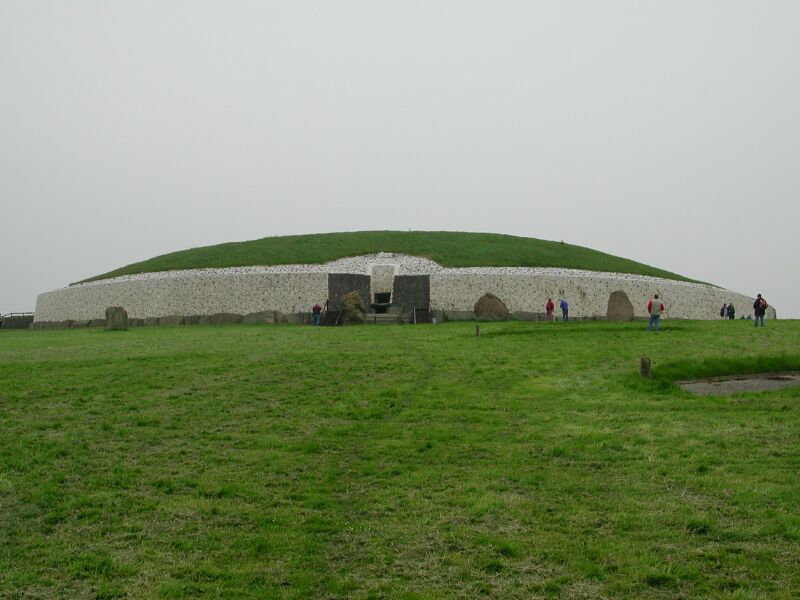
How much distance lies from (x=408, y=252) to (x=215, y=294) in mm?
11661

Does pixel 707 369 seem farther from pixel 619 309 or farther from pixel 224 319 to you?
pixel 224 319

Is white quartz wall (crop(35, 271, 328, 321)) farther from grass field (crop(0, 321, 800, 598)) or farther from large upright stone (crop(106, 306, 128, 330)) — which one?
grass field (crop(0, 321, 800, 598))

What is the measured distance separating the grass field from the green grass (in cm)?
2551

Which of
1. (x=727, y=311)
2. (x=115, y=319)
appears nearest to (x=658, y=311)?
(x=727, y=311)

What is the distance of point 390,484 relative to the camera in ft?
28.7

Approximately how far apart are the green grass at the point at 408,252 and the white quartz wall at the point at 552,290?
255 cm

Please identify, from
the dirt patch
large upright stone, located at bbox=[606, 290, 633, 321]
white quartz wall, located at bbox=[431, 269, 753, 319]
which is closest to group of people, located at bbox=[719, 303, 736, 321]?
white quartz wall, located at bbox=[431, 269, 753, 319]

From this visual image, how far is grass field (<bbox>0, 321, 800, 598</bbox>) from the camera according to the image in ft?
21.0

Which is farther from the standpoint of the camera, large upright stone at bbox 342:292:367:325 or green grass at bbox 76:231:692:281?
green grass at bbox 76:231:692:281

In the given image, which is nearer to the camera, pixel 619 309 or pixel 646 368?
pixel 646 368

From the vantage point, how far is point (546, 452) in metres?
10.0

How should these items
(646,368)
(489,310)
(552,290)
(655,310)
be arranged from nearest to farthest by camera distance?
(646,368)
(655,310)
(489,310)
(552,290)

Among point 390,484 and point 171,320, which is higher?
point 171,320

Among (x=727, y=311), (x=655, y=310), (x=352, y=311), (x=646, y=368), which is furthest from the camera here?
(x=727, y=311)
